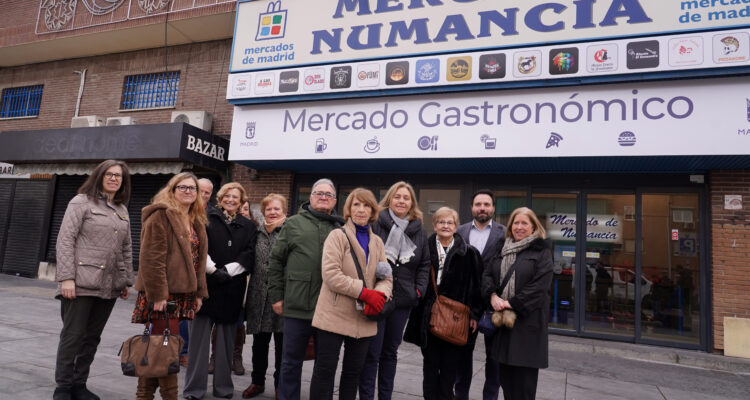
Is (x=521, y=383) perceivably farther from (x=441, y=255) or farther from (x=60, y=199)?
(x=60, y=199)

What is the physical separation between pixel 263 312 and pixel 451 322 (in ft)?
5.71

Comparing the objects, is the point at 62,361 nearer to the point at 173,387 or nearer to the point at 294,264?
the point at 173,387

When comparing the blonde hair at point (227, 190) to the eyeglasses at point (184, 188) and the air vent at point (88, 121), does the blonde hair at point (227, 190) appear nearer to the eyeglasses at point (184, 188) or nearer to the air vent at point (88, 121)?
the eyeglasses at point (184, 188)

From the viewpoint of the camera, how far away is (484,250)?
13.6ft

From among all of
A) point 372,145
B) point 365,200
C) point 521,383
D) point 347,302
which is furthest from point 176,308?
point 372,145

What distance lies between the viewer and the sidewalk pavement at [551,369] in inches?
157

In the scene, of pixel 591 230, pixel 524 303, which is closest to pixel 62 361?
pixel 524 303

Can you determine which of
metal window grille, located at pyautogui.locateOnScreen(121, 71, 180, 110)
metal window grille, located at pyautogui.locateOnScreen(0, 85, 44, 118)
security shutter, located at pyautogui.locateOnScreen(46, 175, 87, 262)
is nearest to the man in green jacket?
metal window grille, located at pyautogui.locateOnScreen(121, 71, 180, 110)

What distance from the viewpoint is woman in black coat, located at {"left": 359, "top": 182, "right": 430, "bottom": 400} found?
3.41 meters

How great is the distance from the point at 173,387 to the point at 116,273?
1.14 meters

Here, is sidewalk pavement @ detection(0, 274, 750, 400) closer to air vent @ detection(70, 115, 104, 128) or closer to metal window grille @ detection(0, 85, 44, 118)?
air vent @ detection(70, 115, 104, 128)

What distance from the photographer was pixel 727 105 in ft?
19.2

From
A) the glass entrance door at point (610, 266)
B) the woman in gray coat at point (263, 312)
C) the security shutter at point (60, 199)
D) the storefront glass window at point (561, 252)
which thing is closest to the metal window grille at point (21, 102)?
the security shutter at point (60, 199)

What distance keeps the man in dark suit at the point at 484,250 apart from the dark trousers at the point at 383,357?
2.04ft
